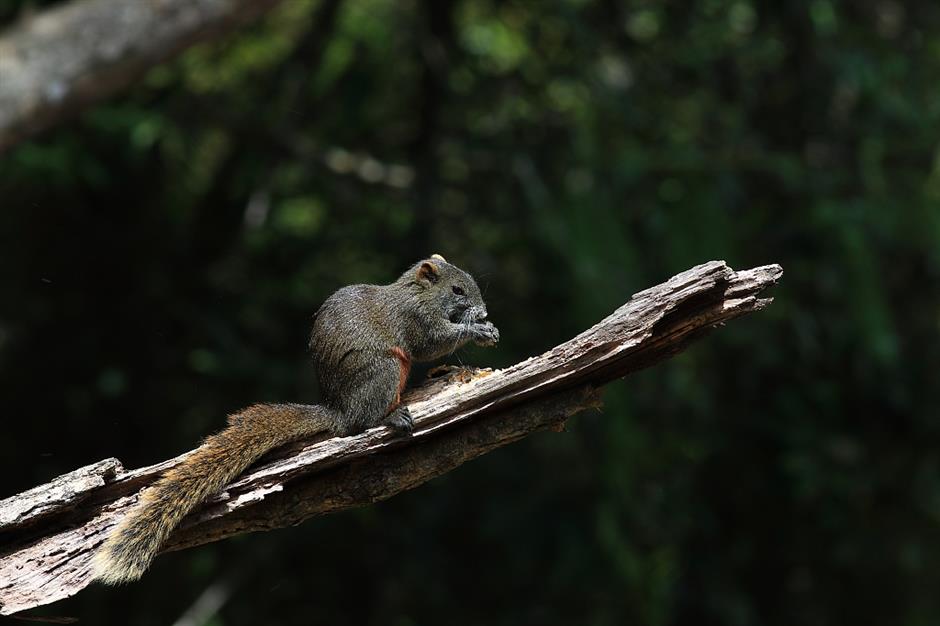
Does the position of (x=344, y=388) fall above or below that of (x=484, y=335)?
above

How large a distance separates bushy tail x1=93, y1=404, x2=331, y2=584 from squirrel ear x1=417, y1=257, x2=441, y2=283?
104 centimetres

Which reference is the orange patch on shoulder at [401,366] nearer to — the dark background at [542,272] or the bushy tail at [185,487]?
the bushy tail at [185,487]

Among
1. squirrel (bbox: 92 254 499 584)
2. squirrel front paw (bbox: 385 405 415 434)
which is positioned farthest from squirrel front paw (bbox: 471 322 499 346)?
squirrel front paw (bbox: 385 405 415 434)

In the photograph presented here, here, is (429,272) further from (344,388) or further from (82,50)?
(82,50)

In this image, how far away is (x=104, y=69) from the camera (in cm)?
632

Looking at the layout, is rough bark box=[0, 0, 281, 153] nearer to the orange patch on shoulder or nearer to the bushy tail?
the orange patch on shoulder

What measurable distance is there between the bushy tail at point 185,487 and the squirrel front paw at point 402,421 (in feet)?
1.17

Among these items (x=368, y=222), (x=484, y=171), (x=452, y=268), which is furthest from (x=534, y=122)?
(x=452, y=268)

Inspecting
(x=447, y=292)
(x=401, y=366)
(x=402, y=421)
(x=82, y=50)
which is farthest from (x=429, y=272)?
(x=82, y=50)

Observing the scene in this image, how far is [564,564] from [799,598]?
2610 mm

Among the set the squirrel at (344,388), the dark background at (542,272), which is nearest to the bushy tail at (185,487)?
the squirrel at (344,388)

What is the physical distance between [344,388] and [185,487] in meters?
0.79

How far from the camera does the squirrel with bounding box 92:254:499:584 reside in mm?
3283

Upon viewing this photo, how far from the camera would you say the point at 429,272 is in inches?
180
